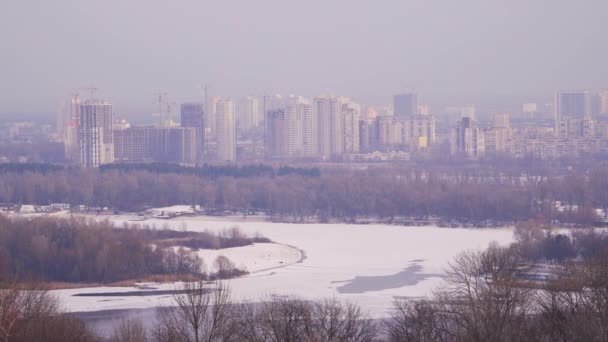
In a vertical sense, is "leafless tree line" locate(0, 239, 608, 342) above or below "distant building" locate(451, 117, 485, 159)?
below

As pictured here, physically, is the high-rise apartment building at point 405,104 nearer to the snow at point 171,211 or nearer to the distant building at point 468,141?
the distant building at point 468,141

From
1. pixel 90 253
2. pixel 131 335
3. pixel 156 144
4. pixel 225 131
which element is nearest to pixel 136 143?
pixel 156 144

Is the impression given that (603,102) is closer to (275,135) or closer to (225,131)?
(275,135)

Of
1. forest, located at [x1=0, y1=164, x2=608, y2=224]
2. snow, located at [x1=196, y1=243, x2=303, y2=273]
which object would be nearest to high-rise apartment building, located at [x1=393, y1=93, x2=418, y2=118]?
forest, located at [x1=0, y1=164, x2=608, y2=224]

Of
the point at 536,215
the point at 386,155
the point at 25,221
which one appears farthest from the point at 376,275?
the point at 386,155

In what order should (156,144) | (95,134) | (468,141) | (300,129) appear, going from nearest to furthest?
(95,134)
(468,141)
(156,144)
(300,129)

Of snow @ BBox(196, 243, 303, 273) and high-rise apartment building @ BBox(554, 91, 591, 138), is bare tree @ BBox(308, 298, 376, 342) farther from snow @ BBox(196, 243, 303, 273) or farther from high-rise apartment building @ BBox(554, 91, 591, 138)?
high-rise apartment building @ BBox(554, 91, 591, 138)

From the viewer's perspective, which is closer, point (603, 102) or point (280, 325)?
point (280, 325)

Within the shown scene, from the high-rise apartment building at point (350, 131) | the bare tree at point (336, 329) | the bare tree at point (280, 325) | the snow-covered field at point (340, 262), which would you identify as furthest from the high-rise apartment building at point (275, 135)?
the bare tree at point (280, 325)
